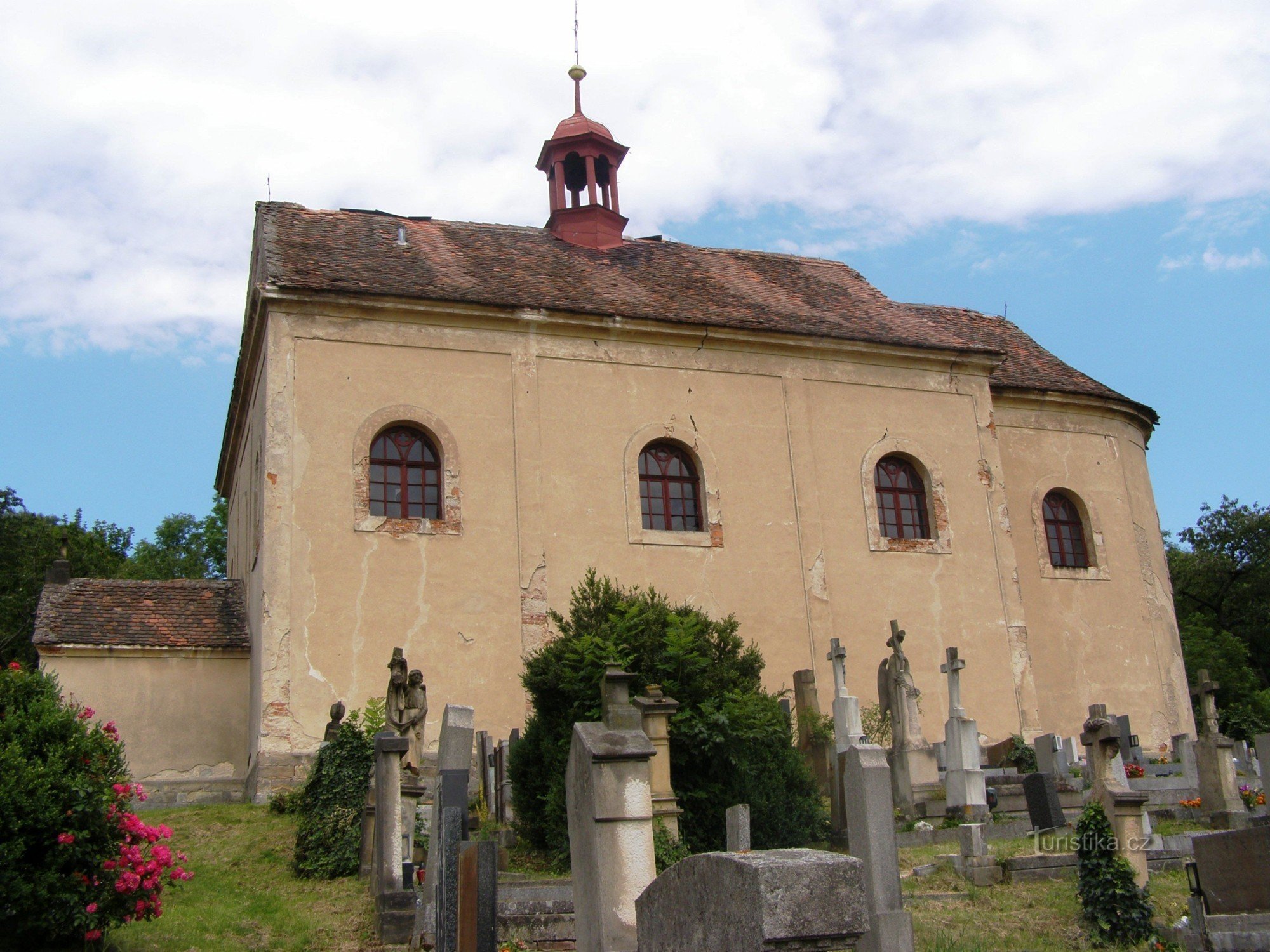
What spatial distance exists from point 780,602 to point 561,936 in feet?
37.9

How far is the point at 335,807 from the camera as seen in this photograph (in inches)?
520

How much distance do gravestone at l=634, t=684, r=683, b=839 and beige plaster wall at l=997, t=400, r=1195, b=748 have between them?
12.1 m

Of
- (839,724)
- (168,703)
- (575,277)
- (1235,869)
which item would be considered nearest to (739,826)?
(1235,869)

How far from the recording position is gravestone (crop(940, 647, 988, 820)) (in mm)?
14055

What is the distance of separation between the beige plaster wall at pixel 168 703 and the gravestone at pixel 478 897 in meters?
11.5

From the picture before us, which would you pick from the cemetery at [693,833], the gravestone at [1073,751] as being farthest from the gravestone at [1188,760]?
the gravestone at [1073,751]

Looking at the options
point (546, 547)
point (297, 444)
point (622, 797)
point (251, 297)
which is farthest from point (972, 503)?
point (622, 797)

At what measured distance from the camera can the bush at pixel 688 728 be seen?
41.6 feet

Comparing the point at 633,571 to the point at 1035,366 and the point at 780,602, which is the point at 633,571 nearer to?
the point at 780,602

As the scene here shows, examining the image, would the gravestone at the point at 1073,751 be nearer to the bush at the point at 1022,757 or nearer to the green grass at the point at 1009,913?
the bush at the point at 1022,757

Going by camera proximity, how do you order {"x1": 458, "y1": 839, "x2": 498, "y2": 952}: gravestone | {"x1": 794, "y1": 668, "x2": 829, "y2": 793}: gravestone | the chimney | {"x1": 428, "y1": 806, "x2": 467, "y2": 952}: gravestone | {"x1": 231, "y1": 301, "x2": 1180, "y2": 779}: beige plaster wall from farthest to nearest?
the chimney < {"x1": 231, "y1": 301, "x2": 1180, "y2": 779}: beige plaster wall < {"x1": 794, "y1": 668, "x2": 829, "y2": 793}: gravestone < {"x1": 428, "y1": 806, "x2": 467, "y2": 952}: gravestone < {"x1": 458, "y1": 839, "x2": 498, "y2": 952}: gravestone

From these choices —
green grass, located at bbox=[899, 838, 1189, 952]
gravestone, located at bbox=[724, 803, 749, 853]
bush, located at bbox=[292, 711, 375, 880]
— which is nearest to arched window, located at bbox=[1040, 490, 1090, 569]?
green grass, located at bbox=[899, 838, 1189, 952]

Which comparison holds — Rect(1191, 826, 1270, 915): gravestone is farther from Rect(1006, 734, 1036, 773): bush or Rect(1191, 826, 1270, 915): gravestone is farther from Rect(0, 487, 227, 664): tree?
Rect(0, 487, 227, 664): tree

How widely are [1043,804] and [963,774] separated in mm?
1267
